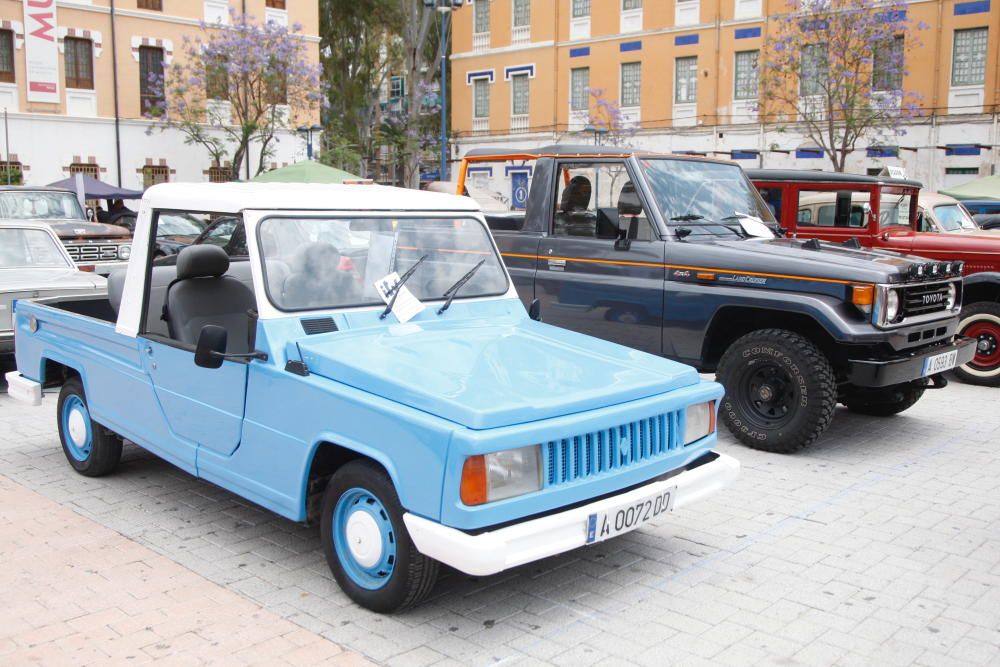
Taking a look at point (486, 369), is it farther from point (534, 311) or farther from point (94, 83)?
point (94, 83)

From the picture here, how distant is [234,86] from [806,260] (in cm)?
2688

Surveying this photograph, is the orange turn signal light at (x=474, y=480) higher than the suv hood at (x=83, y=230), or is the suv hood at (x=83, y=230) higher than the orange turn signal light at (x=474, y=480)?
the suv hood at (x=83, y=230)

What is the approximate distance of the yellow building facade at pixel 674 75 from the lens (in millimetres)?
27938

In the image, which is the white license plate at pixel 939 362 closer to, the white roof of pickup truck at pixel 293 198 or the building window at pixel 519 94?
the white roof of pickup truck at pixel 293 198

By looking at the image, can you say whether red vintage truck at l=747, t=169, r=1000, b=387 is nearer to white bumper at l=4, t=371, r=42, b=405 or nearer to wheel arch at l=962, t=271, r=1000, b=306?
wheel arch at l=962, t=271, r=1000, b=306

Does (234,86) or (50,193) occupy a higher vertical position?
(234,86)

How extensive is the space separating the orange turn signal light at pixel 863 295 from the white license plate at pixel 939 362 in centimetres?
79

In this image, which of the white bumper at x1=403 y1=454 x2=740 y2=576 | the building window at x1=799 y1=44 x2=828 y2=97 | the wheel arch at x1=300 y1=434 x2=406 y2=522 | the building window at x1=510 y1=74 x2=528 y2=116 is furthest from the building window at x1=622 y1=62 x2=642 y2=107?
the white bumper at x1=403 y1=454 x2=740 y2=576

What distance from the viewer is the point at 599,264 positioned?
7.52 meters

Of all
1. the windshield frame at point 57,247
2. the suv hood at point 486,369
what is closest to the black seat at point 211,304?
the suv hood at point 486,369

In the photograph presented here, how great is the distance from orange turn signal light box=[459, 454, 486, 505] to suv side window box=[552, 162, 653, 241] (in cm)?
408

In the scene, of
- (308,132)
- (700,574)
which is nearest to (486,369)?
(700,574)

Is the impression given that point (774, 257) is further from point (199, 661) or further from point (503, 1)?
point (503, 1)

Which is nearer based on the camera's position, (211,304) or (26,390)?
(211,304)
